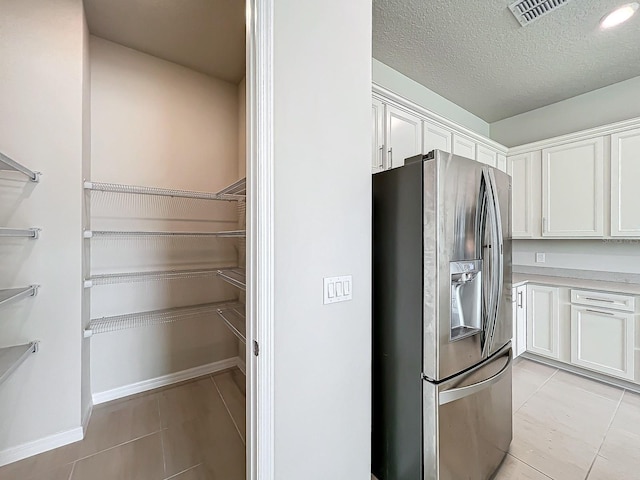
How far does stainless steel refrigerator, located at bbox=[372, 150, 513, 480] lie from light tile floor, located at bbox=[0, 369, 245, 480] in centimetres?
99

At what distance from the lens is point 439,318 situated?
1.25 meters

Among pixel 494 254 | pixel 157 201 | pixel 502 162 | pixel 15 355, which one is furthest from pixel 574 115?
pixel 15 355

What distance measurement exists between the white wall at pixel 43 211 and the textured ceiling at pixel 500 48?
2135mm

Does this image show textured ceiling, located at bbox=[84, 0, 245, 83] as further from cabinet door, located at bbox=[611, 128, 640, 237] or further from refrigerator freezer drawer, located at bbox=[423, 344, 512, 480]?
cabinet door, located at bbox=[611, 128, 640, 237]

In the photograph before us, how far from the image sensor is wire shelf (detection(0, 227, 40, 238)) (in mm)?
1479

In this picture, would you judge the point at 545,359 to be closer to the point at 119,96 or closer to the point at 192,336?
the point at 192,336

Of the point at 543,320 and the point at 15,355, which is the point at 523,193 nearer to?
the point at 543,320

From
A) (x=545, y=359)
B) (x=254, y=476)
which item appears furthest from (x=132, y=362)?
(x=545, y=359)

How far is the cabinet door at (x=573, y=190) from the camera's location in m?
2.81

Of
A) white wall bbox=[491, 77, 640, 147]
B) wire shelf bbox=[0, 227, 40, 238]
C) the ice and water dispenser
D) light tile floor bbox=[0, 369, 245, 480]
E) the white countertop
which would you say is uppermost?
white wall bbox=[491, 77, 640, 147]

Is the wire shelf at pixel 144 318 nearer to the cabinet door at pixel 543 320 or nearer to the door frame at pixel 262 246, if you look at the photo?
the door frame at pixel 262 246

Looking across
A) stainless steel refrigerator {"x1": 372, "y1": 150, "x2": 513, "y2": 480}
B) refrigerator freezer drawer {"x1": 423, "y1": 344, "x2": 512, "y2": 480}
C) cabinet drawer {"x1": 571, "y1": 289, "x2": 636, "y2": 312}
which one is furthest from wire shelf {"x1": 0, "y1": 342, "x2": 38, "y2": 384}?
cabinet drawer {"x1": 571, "y1": 289, "x2": 636, "y2": 312}

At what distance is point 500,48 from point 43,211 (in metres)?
3.63

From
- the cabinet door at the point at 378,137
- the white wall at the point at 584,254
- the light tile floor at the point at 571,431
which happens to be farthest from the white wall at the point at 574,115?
the light tile floor at the point at 571,431
